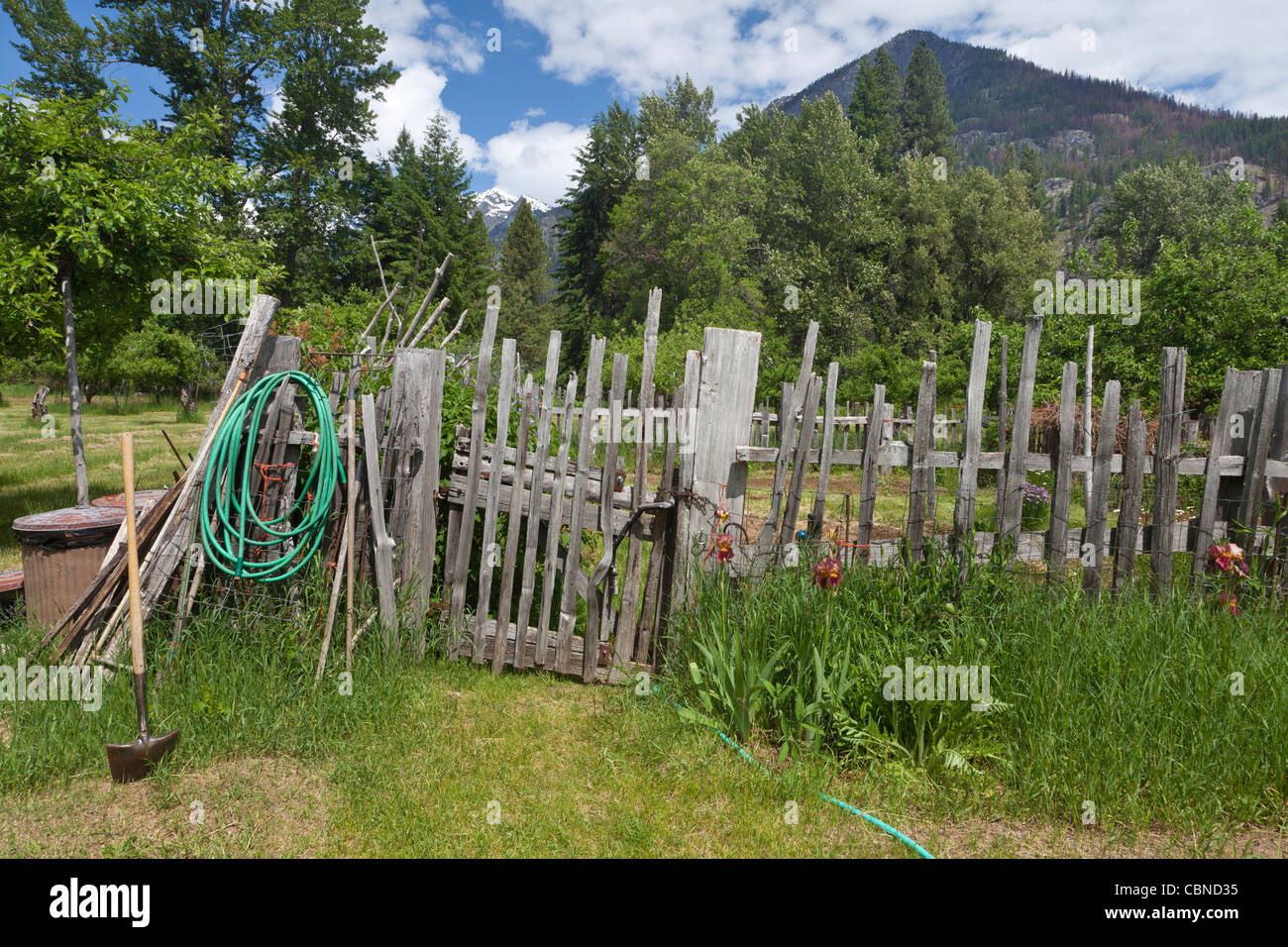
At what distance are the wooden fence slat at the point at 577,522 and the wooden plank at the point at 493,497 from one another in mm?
455

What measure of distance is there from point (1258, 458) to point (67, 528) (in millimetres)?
7199

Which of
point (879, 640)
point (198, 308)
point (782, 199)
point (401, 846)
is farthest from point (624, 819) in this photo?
point (782, 199)

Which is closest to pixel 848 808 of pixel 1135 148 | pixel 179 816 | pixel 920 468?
pixel 920 468

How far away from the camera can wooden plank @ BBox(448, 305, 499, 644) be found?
14.0 feet

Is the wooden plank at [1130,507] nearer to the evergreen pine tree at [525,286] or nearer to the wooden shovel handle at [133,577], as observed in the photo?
the wooden shovel handle at [133,577]

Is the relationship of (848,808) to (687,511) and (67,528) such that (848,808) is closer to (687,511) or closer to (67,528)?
(687,511)

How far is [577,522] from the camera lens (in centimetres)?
421

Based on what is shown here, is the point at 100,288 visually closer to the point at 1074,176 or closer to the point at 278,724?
the point at 278,724

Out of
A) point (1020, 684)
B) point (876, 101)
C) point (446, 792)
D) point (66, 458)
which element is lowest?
point (446, 792)

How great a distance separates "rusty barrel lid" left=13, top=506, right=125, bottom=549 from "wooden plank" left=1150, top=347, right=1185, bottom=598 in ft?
20.9

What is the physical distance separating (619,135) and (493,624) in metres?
38.1


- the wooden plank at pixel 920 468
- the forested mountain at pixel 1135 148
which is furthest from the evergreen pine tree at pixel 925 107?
the wooden plank at pixel 920 468

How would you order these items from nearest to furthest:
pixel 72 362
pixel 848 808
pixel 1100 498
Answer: pixel 848 808 < pixel 1100 498 < pixel 72 362

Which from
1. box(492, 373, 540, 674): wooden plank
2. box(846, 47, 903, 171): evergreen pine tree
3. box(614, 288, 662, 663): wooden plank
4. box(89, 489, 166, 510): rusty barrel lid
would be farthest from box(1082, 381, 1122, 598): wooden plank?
box(846, 47, 903, 171): evergreen pine tree
